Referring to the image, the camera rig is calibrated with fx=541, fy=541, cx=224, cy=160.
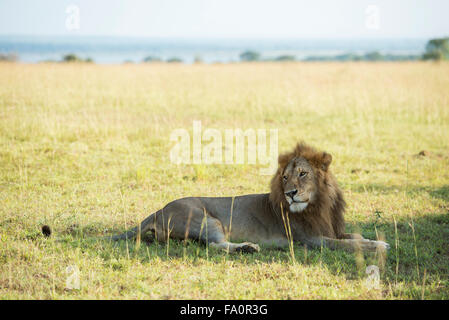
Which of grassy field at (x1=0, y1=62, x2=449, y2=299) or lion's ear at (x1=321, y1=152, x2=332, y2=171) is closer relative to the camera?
grassy field at (x1=0, y1=62, x2=449, y2=299)

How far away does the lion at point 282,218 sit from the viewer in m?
5.09

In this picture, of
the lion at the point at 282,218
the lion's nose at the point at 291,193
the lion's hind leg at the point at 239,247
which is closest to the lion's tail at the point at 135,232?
the lion at the point at 282,218

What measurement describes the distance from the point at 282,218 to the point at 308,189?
1.39 feet

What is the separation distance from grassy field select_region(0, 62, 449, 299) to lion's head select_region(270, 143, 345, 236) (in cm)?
32

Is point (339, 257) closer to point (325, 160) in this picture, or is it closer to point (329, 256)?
point (329, 256)

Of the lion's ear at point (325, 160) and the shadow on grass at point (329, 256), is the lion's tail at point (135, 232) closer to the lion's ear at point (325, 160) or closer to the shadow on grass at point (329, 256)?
the shadow on grass at point (329, 256)

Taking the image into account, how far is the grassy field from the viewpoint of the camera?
4363 mm

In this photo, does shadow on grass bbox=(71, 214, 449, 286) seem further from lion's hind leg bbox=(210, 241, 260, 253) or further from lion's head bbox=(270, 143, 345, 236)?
lion's head bbox=(270, 143, 345, 236)

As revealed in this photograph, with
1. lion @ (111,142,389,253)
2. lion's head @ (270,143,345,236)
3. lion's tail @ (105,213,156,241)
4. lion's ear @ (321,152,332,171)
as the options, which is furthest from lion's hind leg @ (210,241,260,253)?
lion's ear @ (321,152,332,171)

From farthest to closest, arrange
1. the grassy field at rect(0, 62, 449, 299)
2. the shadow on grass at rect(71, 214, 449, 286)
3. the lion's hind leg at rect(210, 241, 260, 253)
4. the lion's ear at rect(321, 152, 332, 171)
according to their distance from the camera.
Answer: the lion's ear at rect(321, 152, 332, 171)
the lion's hind leg at rect(210, 241, 260, 253)
the shadow on grass at rect(71, 214, 449, 286)
the grassy field at rect(0, 62, 449, 299)

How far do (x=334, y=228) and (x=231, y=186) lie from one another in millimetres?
2775

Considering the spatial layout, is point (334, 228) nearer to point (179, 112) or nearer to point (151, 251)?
point (151, 251)
